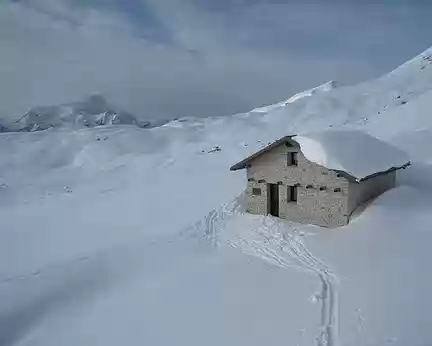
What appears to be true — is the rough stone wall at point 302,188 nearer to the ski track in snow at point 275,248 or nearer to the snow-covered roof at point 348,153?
the snow-covered roof at point 348,153

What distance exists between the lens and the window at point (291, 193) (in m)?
22.8

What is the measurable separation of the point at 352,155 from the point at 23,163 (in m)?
49.0

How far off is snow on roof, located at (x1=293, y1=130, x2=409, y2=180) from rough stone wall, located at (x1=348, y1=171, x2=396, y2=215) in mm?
686

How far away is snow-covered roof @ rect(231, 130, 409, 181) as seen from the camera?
21.1m

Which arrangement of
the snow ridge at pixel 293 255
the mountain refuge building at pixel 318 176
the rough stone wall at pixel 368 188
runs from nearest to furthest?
the snow ridge at pixel 293 255 < the mountain refuge building at pixel 318 176 < the rough stone wall at pixel 368 188

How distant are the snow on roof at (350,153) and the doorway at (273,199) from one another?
2.80 meters

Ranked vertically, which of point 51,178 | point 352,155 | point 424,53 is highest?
point 424,53

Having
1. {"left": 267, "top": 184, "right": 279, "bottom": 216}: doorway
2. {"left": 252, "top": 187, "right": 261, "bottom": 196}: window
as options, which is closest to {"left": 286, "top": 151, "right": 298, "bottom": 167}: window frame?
{"left": 267, "top": 184, "right": 279, "bottom": 216}: doorway

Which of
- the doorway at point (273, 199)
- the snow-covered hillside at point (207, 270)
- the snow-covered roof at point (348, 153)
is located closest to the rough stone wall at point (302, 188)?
the doorway at point (273, 199)

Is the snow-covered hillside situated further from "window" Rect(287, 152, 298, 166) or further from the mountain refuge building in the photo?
"window" Rect(287, 152, 298, 166)

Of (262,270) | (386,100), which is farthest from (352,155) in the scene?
(386,100)

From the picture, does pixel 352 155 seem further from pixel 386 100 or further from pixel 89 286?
pixel 386 100

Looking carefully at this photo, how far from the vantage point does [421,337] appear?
11133 mm

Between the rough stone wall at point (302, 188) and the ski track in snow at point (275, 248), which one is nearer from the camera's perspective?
the ski track in snow at point (275, 248)
